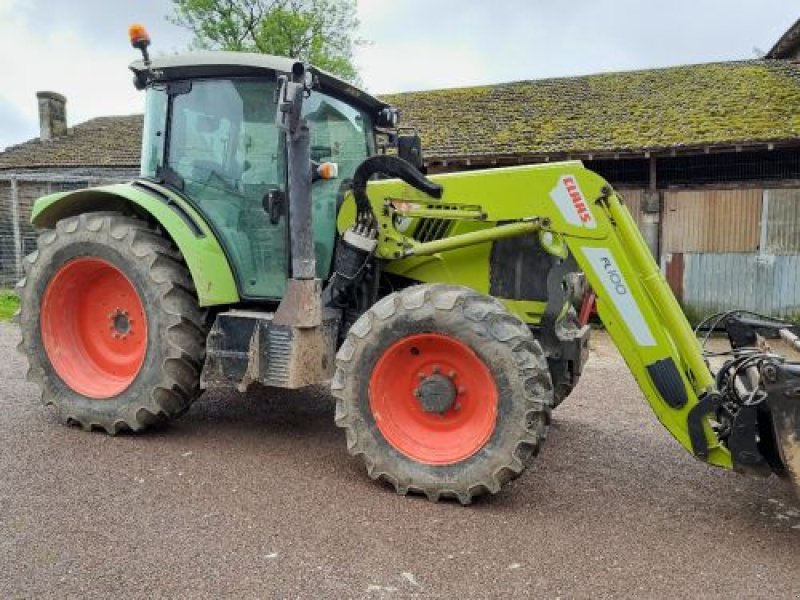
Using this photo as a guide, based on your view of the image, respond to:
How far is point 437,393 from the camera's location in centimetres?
378

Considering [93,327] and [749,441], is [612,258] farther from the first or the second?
[93,327]

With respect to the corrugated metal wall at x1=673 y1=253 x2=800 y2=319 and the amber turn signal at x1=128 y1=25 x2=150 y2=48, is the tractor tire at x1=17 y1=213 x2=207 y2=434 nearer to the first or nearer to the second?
the amber turn signal at x1=128 y1=25 x2=150 y2=48

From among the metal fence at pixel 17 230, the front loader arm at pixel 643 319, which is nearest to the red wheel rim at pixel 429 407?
the front loader arm at pixel 643 319

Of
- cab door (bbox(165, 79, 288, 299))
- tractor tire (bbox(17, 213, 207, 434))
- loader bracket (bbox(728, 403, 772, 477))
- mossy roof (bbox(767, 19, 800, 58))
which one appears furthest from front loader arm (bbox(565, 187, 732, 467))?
mossy roof (bbox(767, 19, 800, 58))

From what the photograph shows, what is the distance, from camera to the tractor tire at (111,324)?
430cm

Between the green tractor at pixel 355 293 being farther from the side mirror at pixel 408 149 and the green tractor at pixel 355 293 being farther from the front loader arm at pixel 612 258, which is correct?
the side mirror at pixel 408 149

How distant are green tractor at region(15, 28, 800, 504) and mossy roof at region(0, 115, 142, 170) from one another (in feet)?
50.0

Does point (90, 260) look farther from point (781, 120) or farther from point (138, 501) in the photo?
point (781, 120)

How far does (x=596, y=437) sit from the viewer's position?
5.02 metres

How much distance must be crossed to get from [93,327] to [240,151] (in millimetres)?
1673

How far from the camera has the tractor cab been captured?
440 centimetres

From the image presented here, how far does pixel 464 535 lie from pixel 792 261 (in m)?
10.4

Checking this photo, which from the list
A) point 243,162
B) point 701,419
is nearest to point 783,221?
point 701,419

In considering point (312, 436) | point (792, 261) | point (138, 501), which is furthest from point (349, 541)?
point (792, 261)
